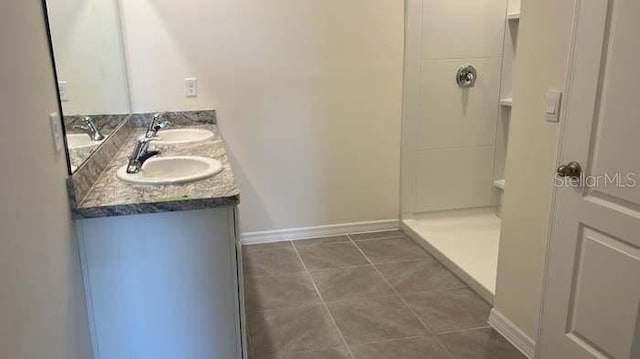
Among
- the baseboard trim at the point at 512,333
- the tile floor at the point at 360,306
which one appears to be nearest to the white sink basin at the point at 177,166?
the tile floor at the point at 360,306

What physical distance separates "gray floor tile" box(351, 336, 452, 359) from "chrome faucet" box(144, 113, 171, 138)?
154 cm

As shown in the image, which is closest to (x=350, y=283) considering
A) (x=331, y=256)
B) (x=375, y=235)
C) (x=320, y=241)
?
(x=331, y=256)

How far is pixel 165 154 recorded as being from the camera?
8.52ft

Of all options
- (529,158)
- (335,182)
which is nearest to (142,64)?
(335,182)

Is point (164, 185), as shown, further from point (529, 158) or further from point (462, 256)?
point (462, 256)

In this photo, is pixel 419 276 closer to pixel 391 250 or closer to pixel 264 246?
pixel 391 250

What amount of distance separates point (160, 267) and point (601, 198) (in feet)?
5.24

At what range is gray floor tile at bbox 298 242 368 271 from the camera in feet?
10.9

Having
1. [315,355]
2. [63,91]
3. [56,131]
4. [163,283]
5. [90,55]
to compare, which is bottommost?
[315,355]

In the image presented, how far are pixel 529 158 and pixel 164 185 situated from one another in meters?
1.57

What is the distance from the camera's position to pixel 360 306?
2787 millimetres

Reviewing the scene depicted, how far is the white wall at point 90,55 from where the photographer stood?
183 cm

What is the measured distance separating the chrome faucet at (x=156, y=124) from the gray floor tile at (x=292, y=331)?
115 cm

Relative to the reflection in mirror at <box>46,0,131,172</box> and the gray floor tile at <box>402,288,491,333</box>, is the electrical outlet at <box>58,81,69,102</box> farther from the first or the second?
the gray floor tile at <box>402,288,491,333</box>
